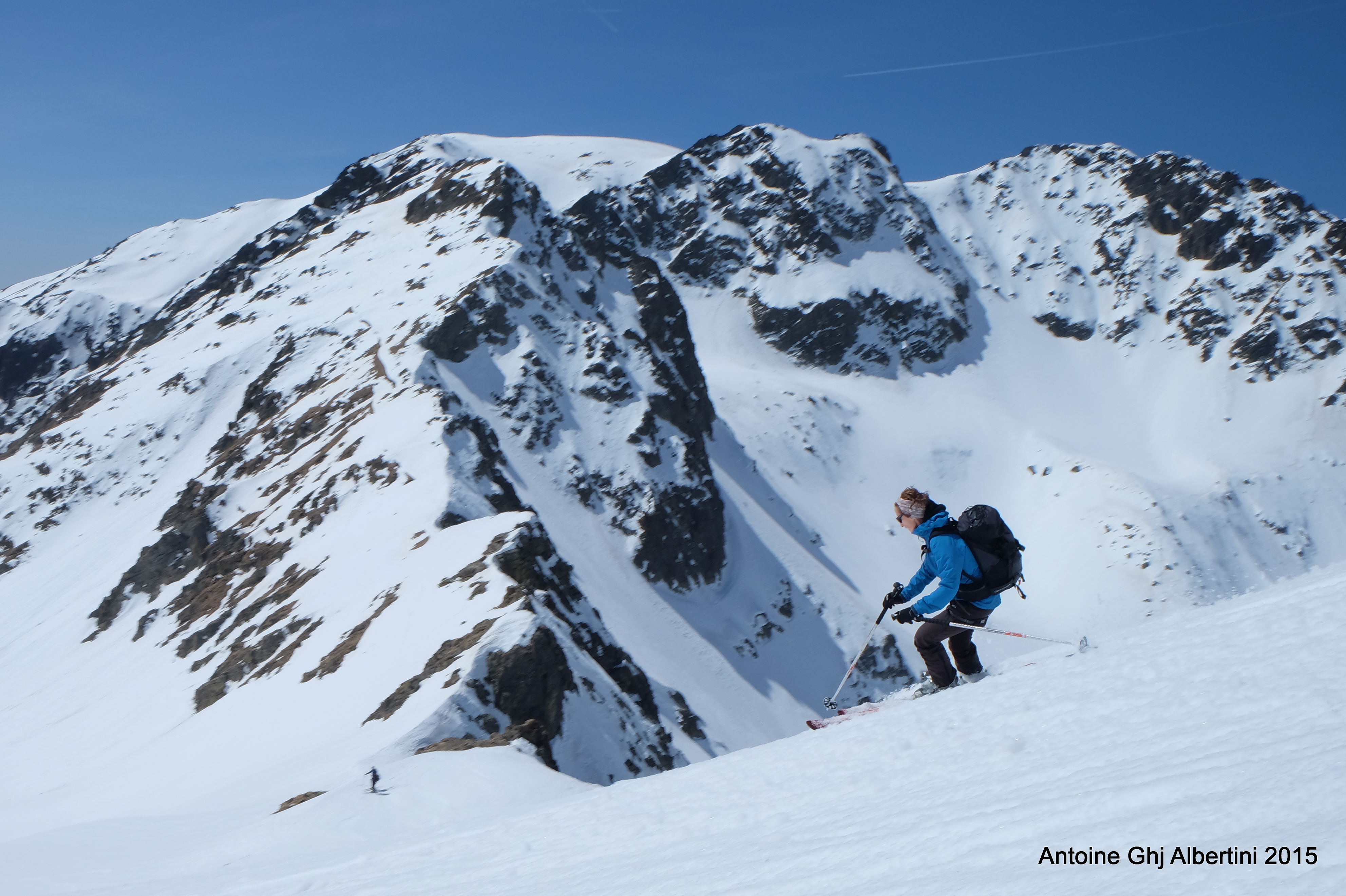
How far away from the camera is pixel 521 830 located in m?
8.53

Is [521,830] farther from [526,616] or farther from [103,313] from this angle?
[103,313]

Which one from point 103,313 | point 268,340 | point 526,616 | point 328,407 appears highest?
point 103,313

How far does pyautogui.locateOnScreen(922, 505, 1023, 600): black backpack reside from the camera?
945 centimetres

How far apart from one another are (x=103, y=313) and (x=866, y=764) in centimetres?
11694

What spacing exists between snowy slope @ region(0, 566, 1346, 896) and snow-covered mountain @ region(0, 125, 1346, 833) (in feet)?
24.7

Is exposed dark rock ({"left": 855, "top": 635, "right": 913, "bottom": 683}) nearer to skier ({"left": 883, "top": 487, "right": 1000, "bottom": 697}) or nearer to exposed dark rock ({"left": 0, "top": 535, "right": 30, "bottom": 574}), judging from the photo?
exposed dark rock ({"left": 0, "top": 535, "right": 30, "bottom": 574})

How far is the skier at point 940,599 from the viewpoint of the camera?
932cm

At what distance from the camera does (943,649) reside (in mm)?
9984

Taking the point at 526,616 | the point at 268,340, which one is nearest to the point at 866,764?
the point at 526,616

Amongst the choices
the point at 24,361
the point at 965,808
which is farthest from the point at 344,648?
the point at 24,361

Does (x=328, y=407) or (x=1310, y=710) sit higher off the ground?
(x=328, y=407)

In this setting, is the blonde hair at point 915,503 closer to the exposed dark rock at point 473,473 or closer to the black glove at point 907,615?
the black glove at point 907,615

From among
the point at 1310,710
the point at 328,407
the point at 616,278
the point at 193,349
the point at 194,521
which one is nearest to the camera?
the point at 1310,710

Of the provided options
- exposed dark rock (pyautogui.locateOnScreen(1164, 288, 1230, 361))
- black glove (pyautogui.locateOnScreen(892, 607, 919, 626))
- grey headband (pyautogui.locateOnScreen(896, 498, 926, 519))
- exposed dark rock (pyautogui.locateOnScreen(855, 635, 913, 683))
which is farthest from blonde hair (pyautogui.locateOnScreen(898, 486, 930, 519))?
exposed dark rock (pyautogui.locateOnScreen(1164, 288, 1230, 361))
